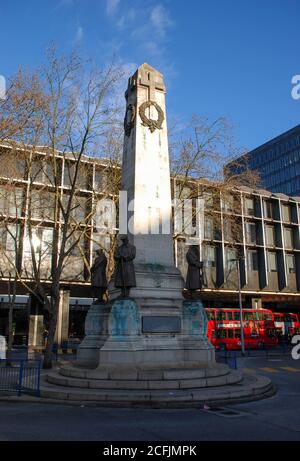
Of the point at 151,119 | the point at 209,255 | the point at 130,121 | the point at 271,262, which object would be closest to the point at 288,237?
the point at 271,262

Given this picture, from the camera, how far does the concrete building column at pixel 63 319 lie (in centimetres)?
3959

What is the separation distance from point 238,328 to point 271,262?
1436 cm

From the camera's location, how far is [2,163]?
20.9 meters

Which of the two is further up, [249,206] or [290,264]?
[249,206]

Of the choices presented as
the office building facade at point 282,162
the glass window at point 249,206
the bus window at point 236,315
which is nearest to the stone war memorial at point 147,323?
the bus window at point 236,315

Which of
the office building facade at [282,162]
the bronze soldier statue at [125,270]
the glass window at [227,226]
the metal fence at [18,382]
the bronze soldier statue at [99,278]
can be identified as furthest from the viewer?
the office building facade at [282,162]

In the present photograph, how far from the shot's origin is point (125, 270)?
12.8 meters

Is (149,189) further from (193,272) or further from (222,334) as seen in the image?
(222,334)

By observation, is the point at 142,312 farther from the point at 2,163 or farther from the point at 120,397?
the point at 2,163

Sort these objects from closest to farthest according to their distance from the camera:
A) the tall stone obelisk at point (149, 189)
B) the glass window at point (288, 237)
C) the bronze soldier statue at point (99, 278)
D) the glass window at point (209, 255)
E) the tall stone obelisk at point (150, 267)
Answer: the tall stone obelisk at point (150, 267), the tall stone obelisk at point (149, 189), the bronze soldier statue at point (99, 278), the glass window at point (209, 255), the glass window at point (288, 237)

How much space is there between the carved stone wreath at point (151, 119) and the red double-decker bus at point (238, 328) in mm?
21904

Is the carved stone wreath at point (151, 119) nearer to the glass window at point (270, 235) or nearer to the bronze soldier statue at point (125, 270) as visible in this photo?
the bronze soldier statue at point (125, 270)

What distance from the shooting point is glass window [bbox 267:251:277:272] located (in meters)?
48.7
